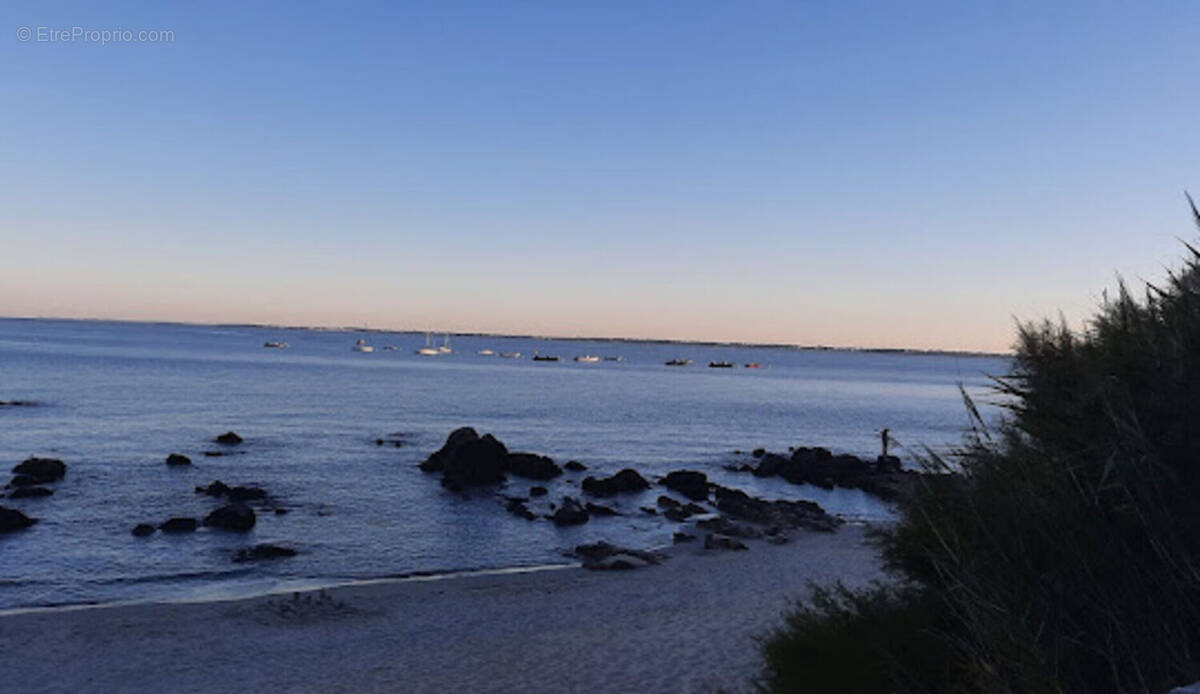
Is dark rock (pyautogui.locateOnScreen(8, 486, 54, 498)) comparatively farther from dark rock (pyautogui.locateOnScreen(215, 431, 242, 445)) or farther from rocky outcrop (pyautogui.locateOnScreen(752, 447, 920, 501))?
rocky outcrop (pyautogui.locateOnScreen(752, 447, 920, 501))

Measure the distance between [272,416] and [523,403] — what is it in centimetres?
2725

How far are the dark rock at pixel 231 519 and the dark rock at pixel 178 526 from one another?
2.14ft

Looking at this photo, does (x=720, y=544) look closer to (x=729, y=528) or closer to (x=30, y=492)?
(x=729, y=528)

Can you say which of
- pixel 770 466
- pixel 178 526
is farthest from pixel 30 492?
pixel 770 466

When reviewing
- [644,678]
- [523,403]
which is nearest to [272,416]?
[523,403]

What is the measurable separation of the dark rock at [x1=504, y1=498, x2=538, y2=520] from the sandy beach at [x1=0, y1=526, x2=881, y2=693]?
9149mm

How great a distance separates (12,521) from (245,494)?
834 centimetres

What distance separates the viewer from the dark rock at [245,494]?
113ft

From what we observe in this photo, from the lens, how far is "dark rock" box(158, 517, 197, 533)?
28.4 metres

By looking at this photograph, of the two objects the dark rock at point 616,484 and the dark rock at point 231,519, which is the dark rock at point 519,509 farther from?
the dark rock at point 231,519

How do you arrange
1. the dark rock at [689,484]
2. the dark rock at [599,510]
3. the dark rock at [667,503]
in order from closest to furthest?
the dark rock at [599,510]
the dark rock at [667,503]
the dark rock at [689,484]

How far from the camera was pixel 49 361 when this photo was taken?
125000mm

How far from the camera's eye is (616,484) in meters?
39.7

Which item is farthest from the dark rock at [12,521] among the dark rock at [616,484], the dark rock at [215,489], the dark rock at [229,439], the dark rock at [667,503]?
the dark rock at [667,503]
